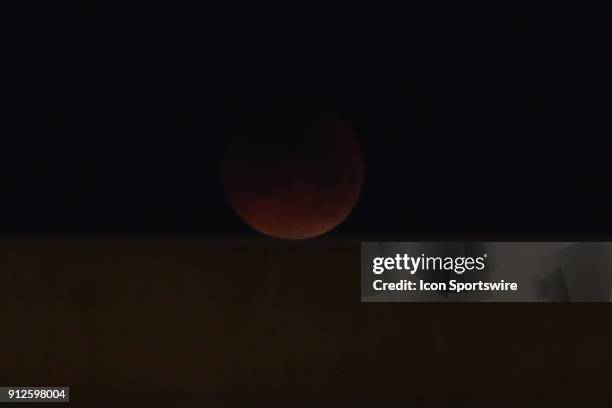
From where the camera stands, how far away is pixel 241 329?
11273 millimetres

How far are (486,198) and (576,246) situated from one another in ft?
16.7

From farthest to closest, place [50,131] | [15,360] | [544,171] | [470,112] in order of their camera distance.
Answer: [470,112]
[50,131]
[544,171]
[15,360]

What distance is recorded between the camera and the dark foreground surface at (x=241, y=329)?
11203 millimetres

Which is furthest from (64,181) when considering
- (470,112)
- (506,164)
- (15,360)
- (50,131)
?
(470,112)

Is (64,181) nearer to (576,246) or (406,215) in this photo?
(406,215)

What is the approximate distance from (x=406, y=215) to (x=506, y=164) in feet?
9.41

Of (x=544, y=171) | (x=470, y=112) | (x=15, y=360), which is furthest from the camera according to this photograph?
(x=470, y=112)

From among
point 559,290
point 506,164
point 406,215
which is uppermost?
point 506,164

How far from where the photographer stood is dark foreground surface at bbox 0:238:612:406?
1120 centimetres

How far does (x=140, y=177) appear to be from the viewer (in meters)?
16.9

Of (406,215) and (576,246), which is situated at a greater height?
(406,215)

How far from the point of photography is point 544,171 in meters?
17.4

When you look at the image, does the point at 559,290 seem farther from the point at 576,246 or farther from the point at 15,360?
the point at 15,360

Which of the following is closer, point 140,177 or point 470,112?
point 140,177
